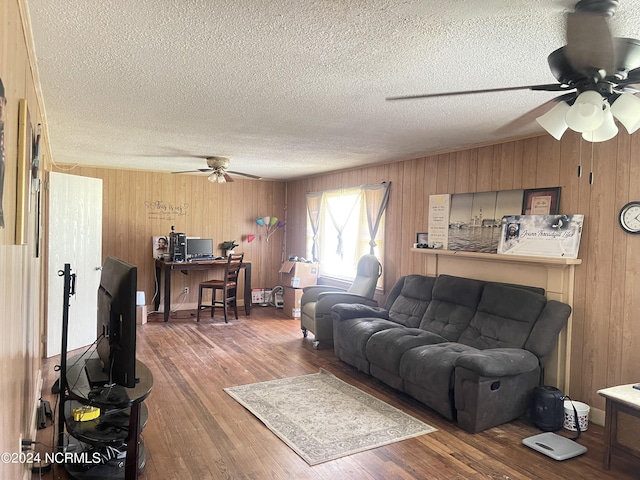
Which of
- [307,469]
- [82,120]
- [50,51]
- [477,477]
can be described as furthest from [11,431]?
[82,120]

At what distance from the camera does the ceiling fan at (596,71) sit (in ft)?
5.10

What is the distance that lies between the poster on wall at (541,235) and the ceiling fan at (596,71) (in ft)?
5.52

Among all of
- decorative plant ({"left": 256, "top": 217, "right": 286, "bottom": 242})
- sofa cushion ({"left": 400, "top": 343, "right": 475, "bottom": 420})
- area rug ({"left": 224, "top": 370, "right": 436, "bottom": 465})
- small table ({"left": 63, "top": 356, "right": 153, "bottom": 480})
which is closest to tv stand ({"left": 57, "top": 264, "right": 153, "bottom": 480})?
small table ({"left": 63, "top": 356, "right": 153, "bottom": 480})

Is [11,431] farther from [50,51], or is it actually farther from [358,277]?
[358,277]

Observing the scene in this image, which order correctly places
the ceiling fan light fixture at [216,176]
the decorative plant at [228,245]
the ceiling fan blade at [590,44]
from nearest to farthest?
the ceiling fan blade at [590,44] < the ceiling fan light fixture at [216,176] < the decorative plant at [228,245]

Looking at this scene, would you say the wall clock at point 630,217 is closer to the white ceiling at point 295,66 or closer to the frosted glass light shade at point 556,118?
the white ceiling at point 295,66

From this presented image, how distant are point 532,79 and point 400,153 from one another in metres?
2.46

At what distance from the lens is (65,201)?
15.6ft

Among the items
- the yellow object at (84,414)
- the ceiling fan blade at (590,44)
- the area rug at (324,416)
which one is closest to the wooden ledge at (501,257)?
the area rug at (324,416)

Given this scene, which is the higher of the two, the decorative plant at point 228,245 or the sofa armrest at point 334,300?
the decorative plant at point 228,245

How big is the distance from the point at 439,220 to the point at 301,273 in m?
2.60

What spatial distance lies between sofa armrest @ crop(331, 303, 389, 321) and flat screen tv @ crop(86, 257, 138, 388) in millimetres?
2568

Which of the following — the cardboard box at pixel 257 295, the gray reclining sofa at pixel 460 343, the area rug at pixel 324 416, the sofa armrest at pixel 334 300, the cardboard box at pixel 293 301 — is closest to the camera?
the area rug at pixel 324 416

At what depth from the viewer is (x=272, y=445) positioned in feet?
9.35
